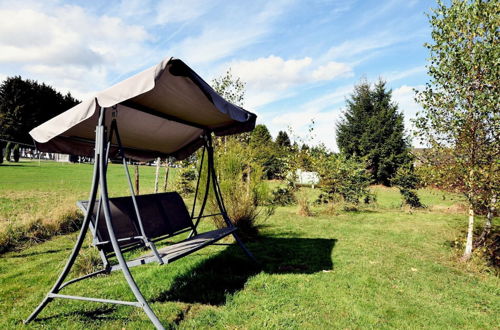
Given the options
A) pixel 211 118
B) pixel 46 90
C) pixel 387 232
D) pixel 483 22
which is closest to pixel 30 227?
pixel 211 118

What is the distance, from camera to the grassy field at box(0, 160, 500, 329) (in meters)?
2.97

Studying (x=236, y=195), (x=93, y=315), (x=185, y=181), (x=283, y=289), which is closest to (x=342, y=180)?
(x=185, y=181)

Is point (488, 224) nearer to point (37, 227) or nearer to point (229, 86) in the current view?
point (37, 227)

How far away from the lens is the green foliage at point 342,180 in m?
11.1

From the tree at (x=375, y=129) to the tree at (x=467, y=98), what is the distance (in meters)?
17.5

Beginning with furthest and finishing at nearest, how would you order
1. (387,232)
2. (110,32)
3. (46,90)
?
(46,90), (387,232), (110,32)

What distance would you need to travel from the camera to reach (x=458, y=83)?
4.97m

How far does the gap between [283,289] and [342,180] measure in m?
8.16

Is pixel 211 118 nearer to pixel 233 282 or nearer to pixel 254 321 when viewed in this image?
pixel 233 282

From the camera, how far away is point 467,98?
4852mm

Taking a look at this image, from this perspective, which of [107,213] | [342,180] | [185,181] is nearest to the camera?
[107,213]

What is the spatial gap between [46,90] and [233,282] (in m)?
50.0

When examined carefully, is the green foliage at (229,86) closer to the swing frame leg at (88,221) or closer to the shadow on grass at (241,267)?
the shadow on grass at (241,267)


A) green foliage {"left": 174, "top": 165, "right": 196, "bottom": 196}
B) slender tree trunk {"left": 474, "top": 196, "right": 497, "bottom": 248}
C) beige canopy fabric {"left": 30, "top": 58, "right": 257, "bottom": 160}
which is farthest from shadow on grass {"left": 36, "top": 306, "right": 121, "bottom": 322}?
green foliage {"left": 174, "top": 165, "right": 196, "bottom": 196}
